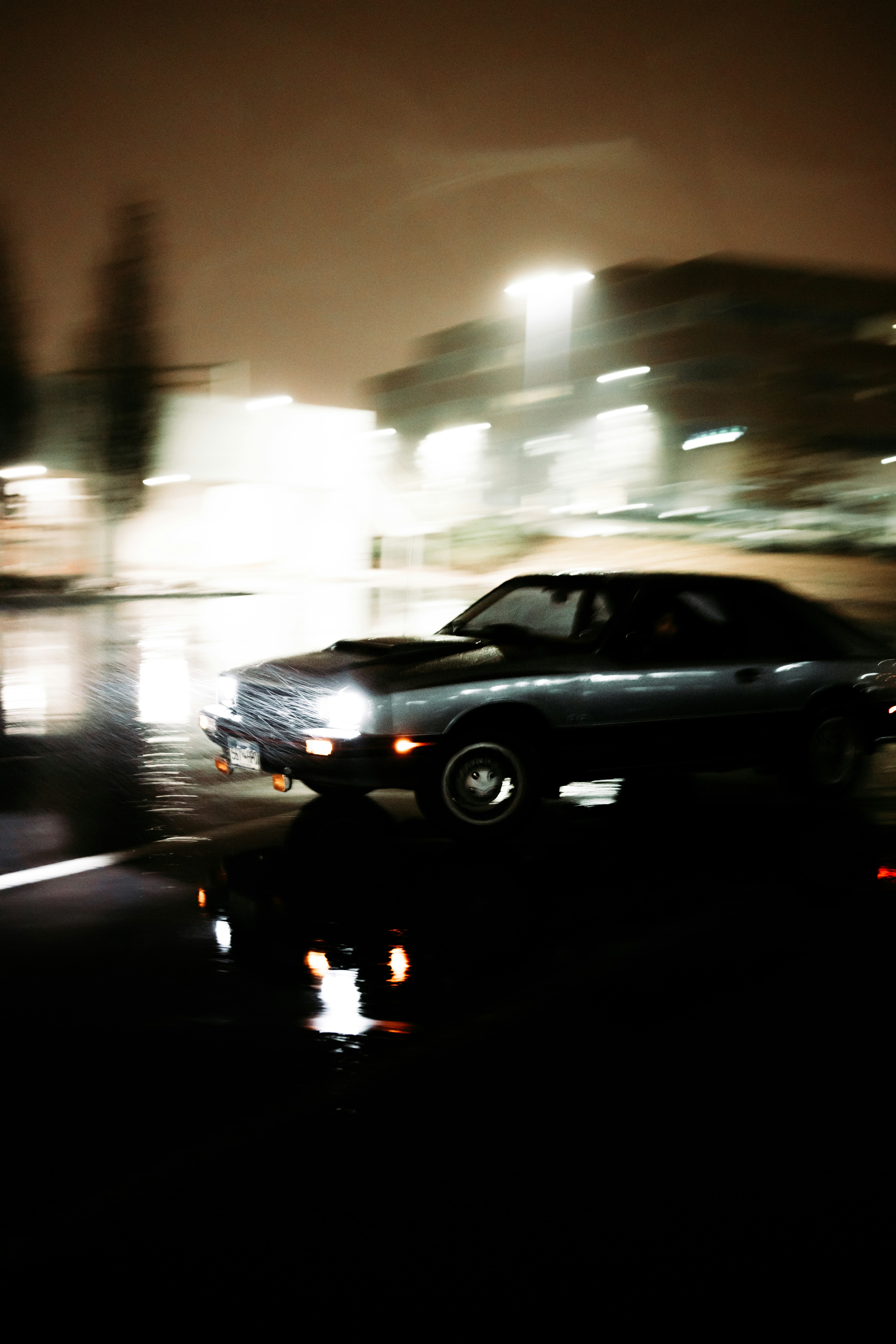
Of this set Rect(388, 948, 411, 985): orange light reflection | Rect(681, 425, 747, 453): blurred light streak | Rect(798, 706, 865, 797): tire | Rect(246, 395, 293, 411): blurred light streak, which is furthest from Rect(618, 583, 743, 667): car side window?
Rect(246, 395, 293, 411): blurred light streak

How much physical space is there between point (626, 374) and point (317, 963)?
1135 inches

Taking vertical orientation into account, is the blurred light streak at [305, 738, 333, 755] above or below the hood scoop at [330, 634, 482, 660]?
below

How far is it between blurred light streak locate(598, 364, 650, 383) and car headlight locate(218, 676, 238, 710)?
2554 cm

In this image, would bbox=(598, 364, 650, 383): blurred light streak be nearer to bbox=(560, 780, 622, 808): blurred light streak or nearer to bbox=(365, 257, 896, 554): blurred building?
bbox=(365, 257, 896, 554): blurred building

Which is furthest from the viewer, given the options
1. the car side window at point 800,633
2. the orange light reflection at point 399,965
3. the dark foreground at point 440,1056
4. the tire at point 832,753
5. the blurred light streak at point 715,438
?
the blurred light streak at point 715,438

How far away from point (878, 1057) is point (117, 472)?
33369 millimetres

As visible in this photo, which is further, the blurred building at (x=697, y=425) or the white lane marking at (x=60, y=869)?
the blurred building at (x=697, y=425)

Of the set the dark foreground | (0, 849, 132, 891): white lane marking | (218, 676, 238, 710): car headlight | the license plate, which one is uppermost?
(218, 676, 238, 710): car headlight

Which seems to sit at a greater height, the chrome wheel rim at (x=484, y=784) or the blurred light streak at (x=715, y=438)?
the blurred light streak at (x=715, y=438)

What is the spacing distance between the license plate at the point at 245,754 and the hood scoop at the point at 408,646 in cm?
75

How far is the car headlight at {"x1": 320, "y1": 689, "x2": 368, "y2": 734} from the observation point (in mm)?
6051

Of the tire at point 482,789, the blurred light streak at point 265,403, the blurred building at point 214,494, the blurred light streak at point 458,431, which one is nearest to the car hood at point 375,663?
the tire at point 482,789

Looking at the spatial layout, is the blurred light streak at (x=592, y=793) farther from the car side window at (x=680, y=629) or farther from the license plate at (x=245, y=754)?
the license plate at (x=245, y=754)

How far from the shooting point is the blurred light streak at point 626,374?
31.0 meters
